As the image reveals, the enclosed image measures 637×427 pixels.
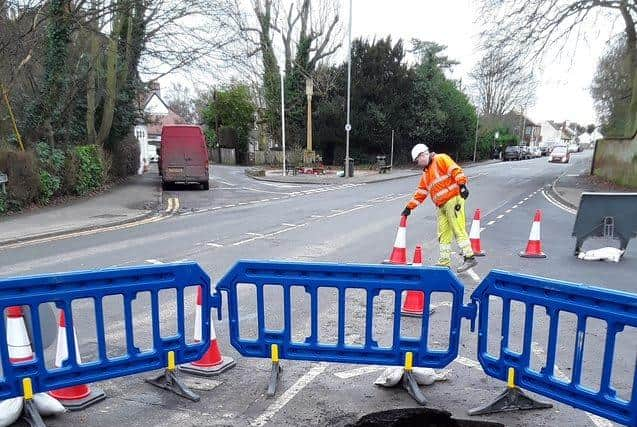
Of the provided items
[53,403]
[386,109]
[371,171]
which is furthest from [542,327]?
[386,109]

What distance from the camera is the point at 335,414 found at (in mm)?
3541

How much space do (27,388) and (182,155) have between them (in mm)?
18500

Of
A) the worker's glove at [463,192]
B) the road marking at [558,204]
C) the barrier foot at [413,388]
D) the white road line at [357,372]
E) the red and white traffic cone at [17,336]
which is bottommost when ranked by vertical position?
the road marking at [558,204]

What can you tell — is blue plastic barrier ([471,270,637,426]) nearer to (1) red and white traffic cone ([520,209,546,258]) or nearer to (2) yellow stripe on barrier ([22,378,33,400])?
(2) yellow stripe on barrier ([22,378,33,400])

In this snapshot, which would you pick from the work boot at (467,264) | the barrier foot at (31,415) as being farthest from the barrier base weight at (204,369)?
the work boot at (467,264)

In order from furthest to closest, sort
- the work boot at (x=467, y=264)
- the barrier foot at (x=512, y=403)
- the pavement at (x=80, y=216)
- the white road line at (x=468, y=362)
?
the pavement at (x=80, y=216) → the work boot at (x=467, y=264) → the white road line at (x=468, y=362) → the barrier foot at (x=512, y=403)

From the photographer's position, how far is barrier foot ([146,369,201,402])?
3770mm

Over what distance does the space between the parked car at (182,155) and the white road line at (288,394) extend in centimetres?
1797

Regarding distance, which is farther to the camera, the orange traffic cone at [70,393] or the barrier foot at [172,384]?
the barrier foot at [172,384]

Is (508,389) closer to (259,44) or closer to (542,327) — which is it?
(542,327)

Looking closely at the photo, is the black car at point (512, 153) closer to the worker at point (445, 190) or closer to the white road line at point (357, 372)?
the worker at point (445, 190)

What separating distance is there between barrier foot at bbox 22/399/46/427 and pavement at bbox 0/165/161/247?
7641 mm

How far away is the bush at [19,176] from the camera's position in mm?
12992

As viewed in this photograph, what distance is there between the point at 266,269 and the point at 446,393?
5.67 ft
